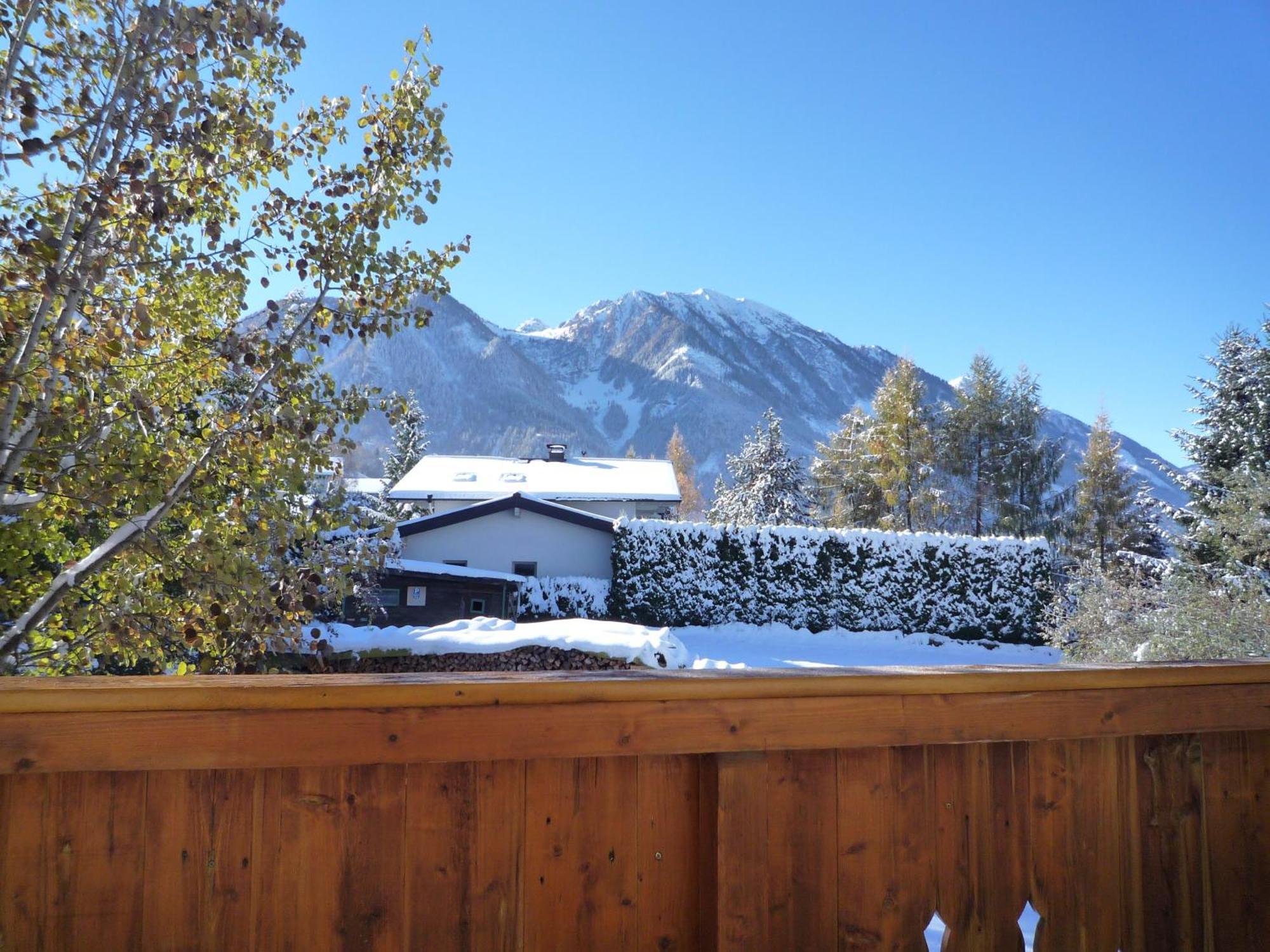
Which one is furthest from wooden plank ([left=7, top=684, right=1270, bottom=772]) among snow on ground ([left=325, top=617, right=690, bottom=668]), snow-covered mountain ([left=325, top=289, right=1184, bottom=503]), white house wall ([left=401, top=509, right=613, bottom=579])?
snow-covered mountain ([left=325, top=289, right=1184, bottom=503])

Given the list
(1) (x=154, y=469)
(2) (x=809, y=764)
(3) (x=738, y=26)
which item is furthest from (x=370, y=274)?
(3) (x=738, y=26)

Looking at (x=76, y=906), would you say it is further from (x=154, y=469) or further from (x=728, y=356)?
(x=728, y=356)

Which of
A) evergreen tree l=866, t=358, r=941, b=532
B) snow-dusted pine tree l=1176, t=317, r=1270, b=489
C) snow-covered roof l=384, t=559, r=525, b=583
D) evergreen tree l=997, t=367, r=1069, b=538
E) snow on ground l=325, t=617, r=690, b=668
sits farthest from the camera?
evergreen tree l=997, t=367, r=1069, b=538

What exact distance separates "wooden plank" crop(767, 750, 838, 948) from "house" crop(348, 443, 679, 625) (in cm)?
878

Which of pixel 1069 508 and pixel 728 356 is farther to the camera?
pixel 728 356

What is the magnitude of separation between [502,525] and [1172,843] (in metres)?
17.3

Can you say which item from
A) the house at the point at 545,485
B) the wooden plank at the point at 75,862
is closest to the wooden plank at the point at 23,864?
the wooden plank at the point at 75,862

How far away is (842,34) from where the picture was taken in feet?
32.3

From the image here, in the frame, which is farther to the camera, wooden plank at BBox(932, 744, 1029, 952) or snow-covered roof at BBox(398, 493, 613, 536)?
snow-covered roof at BBox(398, 493, 613, 536)

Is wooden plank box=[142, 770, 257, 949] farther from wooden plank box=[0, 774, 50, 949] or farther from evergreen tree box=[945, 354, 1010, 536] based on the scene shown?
evergreen tree box=[945, 354, 1010, 536]

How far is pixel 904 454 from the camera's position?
2712 cm

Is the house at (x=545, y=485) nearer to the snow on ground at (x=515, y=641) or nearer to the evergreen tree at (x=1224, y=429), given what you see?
the snow on ground at (x=515, y=641)

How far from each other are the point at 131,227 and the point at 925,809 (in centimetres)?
352

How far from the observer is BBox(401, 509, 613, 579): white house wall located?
59.5ft
